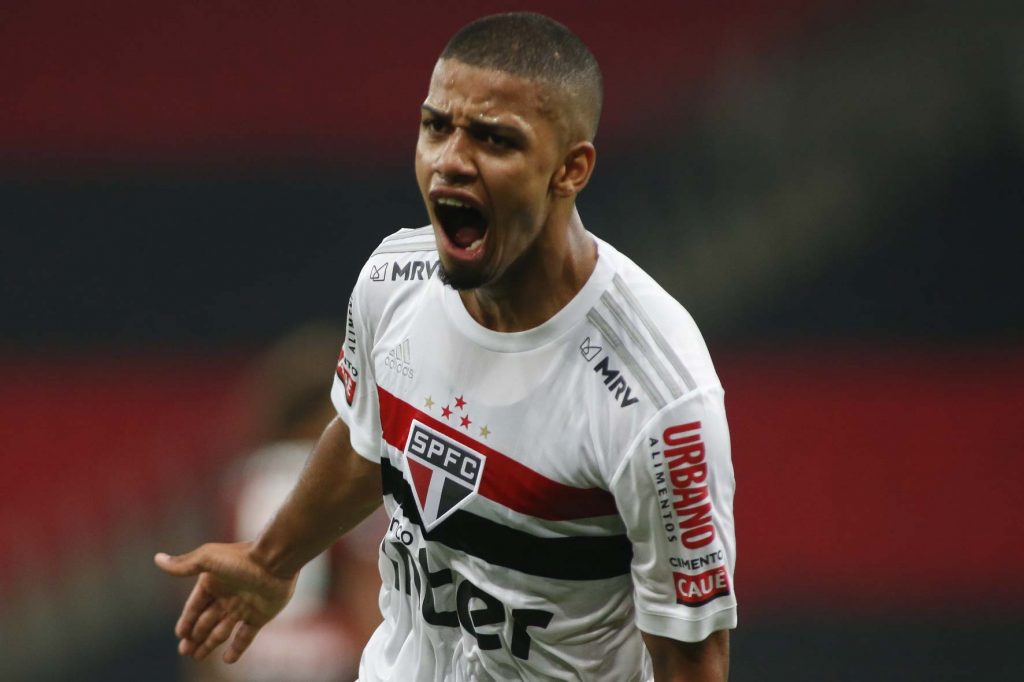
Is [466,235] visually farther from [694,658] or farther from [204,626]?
[204,626]

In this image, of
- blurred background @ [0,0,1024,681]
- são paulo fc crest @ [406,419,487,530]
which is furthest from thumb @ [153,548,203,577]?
blurred background @ [0,0,1024,681]

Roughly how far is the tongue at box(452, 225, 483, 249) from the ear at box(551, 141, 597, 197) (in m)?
0.13

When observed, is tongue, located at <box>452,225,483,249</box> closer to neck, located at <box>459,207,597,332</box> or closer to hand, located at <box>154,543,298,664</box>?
neck, located at <box>459,207,597,332</box>

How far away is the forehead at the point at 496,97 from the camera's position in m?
2.27

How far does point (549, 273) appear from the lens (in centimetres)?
245

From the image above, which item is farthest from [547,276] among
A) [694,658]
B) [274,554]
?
[274,554]

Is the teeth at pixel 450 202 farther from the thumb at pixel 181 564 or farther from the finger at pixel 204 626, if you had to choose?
the finger at pixel 204 626

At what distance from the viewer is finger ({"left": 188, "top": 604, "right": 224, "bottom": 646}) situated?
2.97 m

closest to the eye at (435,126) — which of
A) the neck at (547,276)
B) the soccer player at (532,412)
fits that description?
the soccer player at (532,412)

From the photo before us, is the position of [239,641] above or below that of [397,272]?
below

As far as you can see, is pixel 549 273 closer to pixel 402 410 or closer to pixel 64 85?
pixel 402 410

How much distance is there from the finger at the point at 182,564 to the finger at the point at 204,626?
10 cm

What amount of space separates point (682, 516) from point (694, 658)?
0.80ft

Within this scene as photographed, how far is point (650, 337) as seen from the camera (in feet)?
7.82
